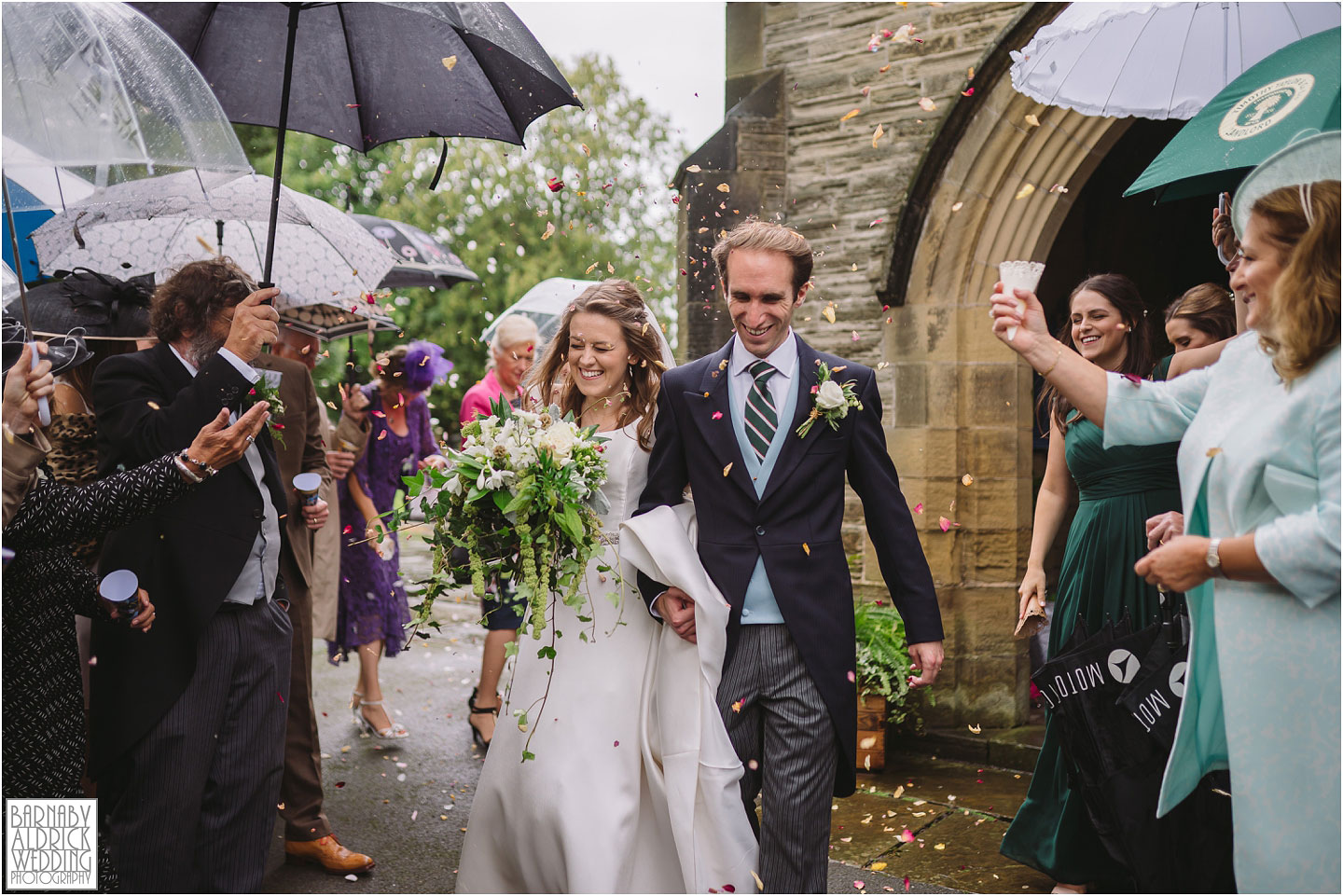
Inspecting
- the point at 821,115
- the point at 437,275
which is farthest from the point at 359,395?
the point at 821,115

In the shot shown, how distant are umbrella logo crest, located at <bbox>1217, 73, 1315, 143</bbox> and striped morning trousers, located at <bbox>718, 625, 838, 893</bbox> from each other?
195 centimetres

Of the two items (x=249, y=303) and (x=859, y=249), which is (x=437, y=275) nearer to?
(x=859, y=249)

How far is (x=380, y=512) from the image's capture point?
6832 mm

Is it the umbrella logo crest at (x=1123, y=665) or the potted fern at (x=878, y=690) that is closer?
the umbrella logo crest at (x=1123, y=665)

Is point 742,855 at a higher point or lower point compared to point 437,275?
lower

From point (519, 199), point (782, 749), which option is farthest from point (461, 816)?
point (519, 199)

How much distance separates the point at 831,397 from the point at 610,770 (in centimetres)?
136

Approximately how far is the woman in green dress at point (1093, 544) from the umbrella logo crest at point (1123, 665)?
668mm

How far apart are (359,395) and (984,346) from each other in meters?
3.72

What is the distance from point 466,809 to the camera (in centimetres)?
525

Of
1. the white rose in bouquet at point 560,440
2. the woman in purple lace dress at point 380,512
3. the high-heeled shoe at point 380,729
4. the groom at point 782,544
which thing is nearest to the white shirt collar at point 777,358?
the groom at point 782,544

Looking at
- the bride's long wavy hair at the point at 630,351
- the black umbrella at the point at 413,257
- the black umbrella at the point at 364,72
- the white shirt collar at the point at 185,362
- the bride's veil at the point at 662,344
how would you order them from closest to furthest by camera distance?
the white shirt collar at the point at 185,362
the bride's long wavy hair at the point at 630,351
the bride's veil at the point at 662,344
the black umbrella at the point at 364,72
the black umbrella at the point at 413,257

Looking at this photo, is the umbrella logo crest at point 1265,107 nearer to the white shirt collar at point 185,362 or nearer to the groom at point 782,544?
the groom at point 782,544

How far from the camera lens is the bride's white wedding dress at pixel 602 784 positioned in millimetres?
3246
